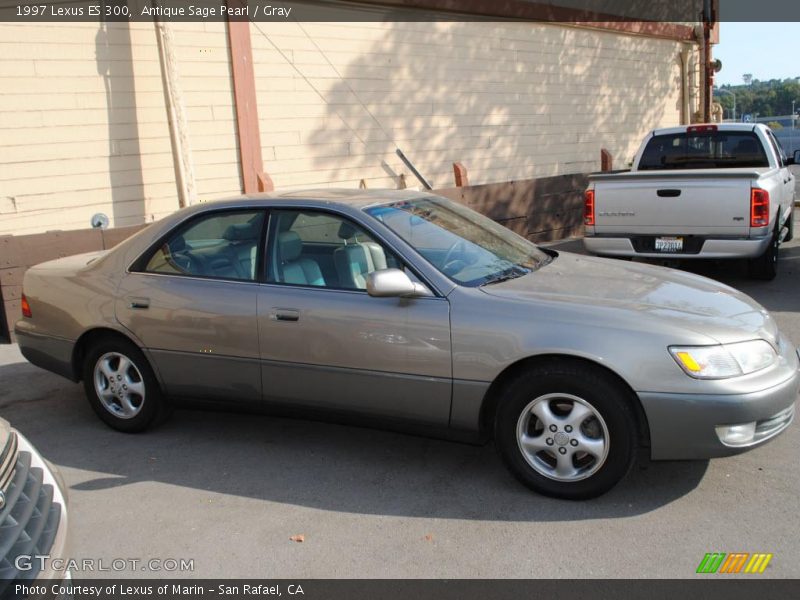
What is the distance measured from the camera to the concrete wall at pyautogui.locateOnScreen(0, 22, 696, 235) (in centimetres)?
812

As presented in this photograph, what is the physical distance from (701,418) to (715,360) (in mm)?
288

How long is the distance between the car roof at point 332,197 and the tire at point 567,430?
1.51 m

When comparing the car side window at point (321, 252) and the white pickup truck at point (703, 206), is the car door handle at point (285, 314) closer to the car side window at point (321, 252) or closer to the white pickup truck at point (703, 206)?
the car side window at point (321, 252)

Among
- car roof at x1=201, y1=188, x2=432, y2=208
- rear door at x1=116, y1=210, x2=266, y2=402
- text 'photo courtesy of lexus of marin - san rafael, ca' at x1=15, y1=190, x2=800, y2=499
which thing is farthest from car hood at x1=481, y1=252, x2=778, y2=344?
rear door at x1=116, y1=210, x2=266, y2=402

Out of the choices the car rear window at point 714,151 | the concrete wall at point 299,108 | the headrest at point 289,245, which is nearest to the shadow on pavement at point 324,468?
the headrest at point 289,245

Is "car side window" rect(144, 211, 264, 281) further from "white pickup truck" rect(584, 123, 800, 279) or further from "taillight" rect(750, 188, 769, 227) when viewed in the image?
"taillight" rect(750, 188, 769, 227)

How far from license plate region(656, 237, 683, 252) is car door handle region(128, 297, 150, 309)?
5.81m

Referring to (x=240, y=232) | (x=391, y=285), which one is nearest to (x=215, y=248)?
(x=240, y=232)

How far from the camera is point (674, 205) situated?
8.43 metres

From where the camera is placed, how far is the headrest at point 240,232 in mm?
4879

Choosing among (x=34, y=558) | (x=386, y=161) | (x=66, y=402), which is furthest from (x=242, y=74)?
(x=34, y=558)
